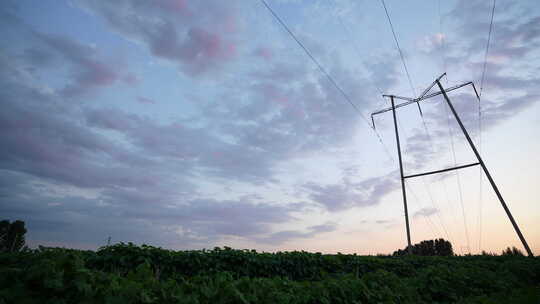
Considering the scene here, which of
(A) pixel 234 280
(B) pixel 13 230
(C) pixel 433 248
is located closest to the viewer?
(A) pixel 234 280

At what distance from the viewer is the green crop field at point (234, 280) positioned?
293 cm

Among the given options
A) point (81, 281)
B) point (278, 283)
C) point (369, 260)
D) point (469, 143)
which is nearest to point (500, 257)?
point (469, 143)

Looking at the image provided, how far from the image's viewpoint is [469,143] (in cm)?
1969

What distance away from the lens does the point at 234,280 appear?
5270mm

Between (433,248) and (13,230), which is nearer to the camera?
(433,248)

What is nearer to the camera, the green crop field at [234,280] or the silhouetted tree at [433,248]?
the green crop field at [234,280]

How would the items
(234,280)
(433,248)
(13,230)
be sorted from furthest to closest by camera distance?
(13,230), (433,248), (234,280)

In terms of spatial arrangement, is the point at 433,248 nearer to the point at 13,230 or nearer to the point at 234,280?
the point at 234,280

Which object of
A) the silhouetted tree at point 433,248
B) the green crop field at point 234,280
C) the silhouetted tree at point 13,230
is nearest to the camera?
the green crop field at point 234,280

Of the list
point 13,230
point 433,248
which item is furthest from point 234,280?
point 13,230

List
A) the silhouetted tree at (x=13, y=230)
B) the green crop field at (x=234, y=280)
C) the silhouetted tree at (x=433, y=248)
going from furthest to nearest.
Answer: the silhouetted tree at (x=13, y=230), the silhouetted tree at (x=433, y=248), the green crop field at (x=234, y=280)

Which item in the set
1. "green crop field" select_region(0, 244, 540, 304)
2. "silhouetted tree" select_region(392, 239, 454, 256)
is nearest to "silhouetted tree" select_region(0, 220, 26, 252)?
"green crop field" select_region(0, 244, 540, 304)

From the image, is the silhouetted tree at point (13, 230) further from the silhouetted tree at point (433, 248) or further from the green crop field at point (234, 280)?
the silhouetted tree at point (433, 248)

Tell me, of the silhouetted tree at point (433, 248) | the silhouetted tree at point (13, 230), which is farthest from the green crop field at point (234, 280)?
the silhouetted tree at point (13, 230)
